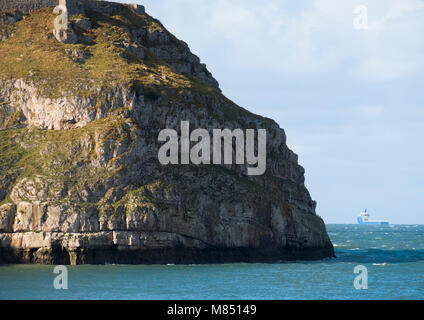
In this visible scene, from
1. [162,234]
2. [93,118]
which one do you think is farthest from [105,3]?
[162,234]

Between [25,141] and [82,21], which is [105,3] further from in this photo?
[25,141]

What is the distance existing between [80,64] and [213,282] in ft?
157

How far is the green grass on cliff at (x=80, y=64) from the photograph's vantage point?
351ft

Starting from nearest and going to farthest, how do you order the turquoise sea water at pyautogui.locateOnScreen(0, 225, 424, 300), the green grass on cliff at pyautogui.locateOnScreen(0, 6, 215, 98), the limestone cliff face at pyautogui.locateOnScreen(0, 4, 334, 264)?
the turquoise sea water at pyautogui.locateOnScreen(0, 225, 424, 300) < the limestone cliff face at pyautogui.locateOnScreen(0, 4, 334, 264) < the green grass on cliff at pyautogui.locateOnScreen(0, 6, 215, 98)

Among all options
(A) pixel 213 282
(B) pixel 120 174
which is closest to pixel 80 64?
(B) pixel 120 174

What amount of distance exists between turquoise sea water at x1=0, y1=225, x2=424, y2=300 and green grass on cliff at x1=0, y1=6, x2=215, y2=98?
2955 centimetres

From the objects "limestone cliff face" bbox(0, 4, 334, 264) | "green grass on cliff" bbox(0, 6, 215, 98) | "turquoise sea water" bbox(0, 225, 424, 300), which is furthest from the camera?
"green grass on cliff" bbox(0, 6, 215, 98)

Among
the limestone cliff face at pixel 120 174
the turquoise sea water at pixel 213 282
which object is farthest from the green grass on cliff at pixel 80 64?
the turquoise sea water at pixel 213 282

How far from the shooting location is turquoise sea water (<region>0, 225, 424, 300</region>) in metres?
Result: 70.1

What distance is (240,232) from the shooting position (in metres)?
99.6

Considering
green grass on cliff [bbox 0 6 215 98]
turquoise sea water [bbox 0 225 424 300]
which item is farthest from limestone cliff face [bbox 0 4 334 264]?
turquoise sea water [bbox 0 225 424 300]

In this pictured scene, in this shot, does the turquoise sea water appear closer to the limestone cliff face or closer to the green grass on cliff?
the limestone cliff face
